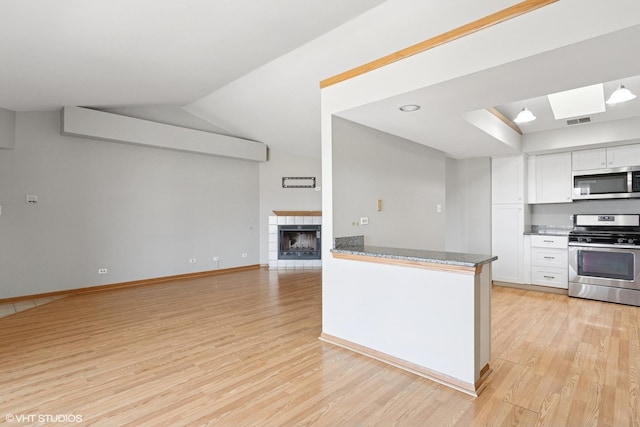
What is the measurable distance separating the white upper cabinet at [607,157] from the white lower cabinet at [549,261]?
1142 millimetres

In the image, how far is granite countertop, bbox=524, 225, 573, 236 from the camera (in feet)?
16.5

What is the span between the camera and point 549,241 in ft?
15.9

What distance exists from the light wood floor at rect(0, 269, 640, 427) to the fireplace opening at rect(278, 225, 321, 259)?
3185mm

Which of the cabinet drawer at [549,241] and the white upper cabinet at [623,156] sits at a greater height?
the white upper cabinet at [623,156]

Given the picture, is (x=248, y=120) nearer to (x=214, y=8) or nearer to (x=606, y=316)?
(x=214, y=8)

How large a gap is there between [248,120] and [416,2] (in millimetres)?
4244

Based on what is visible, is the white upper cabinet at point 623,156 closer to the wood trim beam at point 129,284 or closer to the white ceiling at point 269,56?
the white ceiling at point 269,56

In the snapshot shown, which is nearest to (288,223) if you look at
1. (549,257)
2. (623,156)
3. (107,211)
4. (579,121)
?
(107,211)

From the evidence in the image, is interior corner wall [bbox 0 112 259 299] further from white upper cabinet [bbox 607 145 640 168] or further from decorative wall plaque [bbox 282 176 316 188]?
white upper cabinet [bbox 607 145 640 168]

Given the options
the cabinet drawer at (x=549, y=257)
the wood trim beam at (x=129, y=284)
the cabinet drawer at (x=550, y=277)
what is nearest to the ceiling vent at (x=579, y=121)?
the cabinet drawer at (x=549, y=257)

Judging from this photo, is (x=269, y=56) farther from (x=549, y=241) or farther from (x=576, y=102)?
(x=549, y=241)

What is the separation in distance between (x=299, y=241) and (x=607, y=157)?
18.4 feet

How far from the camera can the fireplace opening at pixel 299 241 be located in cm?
722

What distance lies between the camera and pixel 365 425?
1818mm
